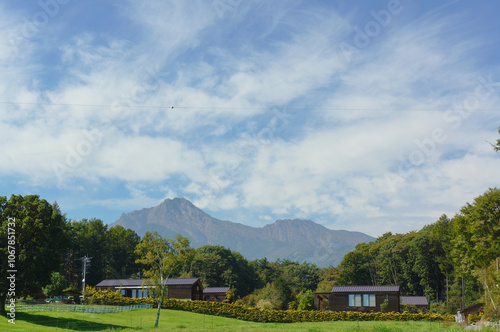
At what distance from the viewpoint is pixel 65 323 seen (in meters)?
35.3

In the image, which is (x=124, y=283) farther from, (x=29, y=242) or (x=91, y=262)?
(x=29, y=242)

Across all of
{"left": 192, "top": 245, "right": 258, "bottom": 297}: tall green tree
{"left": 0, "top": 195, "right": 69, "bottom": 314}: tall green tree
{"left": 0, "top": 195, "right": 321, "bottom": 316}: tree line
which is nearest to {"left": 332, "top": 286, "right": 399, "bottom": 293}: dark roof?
{"left": 0, "top": 195, "right": 321, "bottom": 316}: tree line

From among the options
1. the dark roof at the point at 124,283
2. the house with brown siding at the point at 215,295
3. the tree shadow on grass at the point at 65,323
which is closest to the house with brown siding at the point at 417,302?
the house with brown siding at the point at 215,295

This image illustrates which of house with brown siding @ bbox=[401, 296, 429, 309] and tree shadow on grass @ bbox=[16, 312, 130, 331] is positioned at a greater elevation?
tree shadow on grass @ bbox=[16, 312, 130, 331]

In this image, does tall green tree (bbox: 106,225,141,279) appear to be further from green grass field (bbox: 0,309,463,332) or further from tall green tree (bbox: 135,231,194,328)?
tall green tree (bbox: 135,231,194,328)

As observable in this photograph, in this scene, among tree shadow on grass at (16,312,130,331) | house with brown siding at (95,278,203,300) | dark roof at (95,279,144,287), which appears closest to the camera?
tree shadow on grass at (16,312,130,331)

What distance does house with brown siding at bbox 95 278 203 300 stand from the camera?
199 feet

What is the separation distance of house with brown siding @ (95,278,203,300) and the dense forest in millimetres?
4518

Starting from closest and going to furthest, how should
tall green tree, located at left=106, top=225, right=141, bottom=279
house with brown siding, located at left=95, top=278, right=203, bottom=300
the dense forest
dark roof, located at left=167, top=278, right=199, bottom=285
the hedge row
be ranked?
the dense forest → the hedge row → house with brown siding, located at left=95, top=278, right=203, bottom=300 → dark roof, located at left=167, top=278, right=199, bottom=285 → tall green tree, located at left=106, top=225, right=141, bottom=279

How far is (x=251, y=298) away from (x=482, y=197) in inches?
1692

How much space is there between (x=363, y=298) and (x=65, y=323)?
3575cm

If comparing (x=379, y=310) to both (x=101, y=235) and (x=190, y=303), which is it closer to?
(x=190, y=303)

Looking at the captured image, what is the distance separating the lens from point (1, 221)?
37.1 meters

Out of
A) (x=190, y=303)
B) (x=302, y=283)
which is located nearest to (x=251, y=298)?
(x=190, y=303)
